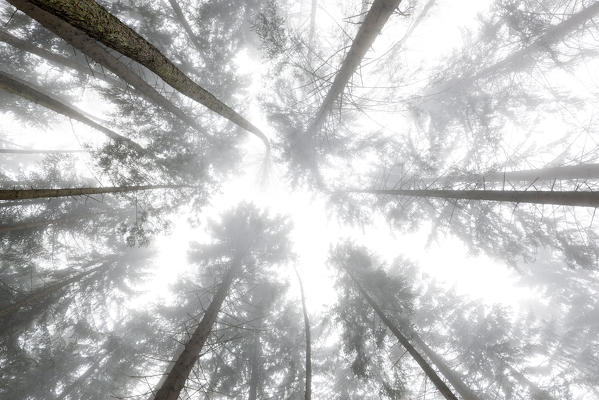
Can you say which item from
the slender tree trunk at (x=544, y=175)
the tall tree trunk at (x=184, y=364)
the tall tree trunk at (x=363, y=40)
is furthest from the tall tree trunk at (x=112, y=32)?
the slender tree trunk at (x=544, y=175)

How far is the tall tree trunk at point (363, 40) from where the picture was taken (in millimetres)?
4156

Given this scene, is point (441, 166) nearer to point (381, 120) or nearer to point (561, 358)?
point (381, 120)

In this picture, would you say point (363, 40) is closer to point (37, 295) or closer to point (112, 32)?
point (112, 32)

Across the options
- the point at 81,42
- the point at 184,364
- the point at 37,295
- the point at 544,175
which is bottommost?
the point at 184,364

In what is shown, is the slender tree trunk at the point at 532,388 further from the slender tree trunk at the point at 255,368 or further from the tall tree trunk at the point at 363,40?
the tall tree trunk at the point at 363,40

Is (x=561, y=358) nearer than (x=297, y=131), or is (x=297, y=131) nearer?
(x=297, y=131)

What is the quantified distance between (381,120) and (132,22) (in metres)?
9.85

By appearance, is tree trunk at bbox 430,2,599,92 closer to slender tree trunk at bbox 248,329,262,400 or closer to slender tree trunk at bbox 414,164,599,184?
slender tree trunk at bbox 414,164,599,184

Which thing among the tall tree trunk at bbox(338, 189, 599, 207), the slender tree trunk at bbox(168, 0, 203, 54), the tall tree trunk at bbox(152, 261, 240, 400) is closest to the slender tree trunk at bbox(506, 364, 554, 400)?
the tall tree trunk at bbox(338, 189, 599, 207)

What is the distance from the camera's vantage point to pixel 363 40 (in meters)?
5.05

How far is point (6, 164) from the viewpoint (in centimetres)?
2967

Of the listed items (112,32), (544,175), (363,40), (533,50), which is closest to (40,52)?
(112,32)

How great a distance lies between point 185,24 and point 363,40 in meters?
6.79

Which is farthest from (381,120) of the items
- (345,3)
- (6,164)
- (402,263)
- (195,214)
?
(6,164)
